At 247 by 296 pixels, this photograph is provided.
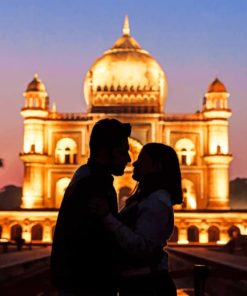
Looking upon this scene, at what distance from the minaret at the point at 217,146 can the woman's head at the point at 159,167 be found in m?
46.0

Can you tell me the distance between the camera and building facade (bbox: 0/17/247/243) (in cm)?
5072

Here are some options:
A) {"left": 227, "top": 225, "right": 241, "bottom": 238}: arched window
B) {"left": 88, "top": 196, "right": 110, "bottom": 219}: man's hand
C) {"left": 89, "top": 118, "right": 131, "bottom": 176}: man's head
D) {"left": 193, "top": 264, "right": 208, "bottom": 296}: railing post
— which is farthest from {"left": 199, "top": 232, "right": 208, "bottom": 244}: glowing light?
{"left": 88, "top": 196, "right": 110, "bottom": 219}: man's hand

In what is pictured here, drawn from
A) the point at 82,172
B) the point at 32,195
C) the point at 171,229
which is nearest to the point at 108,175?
the point at 82,172

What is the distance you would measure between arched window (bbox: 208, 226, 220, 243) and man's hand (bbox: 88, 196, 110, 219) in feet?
146

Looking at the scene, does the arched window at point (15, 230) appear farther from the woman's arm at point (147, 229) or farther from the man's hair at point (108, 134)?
the man's hair at point (108, 134)

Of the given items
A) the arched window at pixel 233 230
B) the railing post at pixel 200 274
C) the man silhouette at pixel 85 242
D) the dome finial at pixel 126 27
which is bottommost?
the arched window at pixel 233 230

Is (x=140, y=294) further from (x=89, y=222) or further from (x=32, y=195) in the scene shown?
(x=32, y=195)

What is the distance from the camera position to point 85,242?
3820 millimetres

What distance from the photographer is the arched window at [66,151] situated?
2079 inches

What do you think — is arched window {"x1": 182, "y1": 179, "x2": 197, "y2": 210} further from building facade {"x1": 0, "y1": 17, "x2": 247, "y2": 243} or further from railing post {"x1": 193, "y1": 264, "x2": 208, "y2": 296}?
railing post {"x1": 193, "y1": 264, "x2": 208, "y2": 296}

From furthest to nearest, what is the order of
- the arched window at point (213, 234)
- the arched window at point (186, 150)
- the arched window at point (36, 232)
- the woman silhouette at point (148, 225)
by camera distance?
1. the arched window at point (186, 150)
2. the arched window at point (36, 232)
3. the arched window at point (213, 234)
4. the woman silhouette at point (148, 225)

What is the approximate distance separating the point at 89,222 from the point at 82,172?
0.30 m

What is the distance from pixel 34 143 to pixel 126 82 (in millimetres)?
7861

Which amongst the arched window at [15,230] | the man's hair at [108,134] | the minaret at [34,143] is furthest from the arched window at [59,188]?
the man's hair at [108,134]
